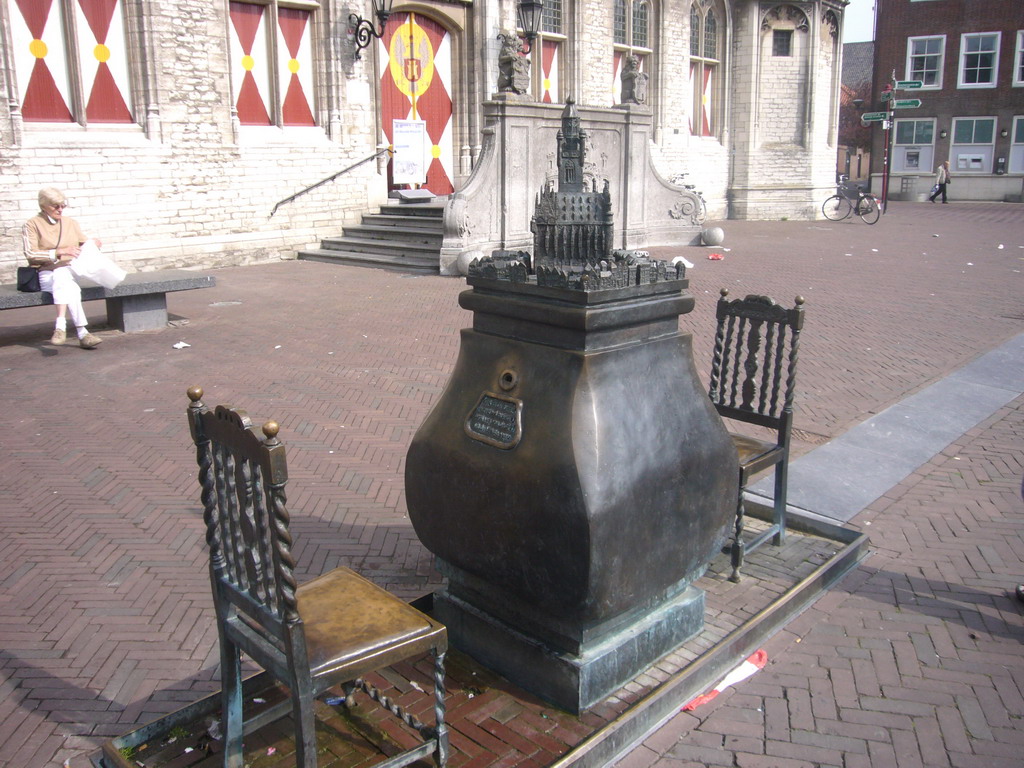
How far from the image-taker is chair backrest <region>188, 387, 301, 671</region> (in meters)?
2.33

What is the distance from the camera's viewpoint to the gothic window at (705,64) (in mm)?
23344

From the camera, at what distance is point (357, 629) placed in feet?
8.77

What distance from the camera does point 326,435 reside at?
6172 mm

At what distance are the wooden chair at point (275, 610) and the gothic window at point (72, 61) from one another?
11.3m

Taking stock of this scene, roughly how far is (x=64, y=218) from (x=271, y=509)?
7.87 metres

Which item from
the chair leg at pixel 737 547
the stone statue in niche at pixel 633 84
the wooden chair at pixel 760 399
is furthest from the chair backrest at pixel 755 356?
the stone statue in niche at pixel 633 84

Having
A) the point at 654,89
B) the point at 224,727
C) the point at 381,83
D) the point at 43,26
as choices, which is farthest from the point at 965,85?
the point at 224,727

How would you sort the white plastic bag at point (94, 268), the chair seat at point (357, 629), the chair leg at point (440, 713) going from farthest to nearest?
the white plastic bag at point (94, 268) → the chair leg at point (440, 713) → the chair seat at point (357, 629)

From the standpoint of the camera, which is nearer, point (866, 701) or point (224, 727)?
point (224, 727)

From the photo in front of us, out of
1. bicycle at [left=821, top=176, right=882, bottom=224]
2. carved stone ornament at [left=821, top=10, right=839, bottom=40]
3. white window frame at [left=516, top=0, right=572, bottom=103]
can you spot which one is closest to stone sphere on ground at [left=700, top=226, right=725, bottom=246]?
white window frame at [left=516, top=0, right=572, bottom=103]

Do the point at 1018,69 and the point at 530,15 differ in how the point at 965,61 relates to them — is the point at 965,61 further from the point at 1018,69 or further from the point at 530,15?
the point at 530,15

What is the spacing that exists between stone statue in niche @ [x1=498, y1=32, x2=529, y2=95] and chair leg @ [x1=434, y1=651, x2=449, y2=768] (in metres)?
12.4

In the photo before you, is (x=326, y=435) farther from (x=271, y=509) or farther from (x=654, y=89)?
(x=654, y=89)

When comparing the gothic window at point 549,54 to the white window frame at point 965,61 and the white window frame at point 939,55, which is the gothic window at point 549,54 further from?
the white window frame at point 965,61
